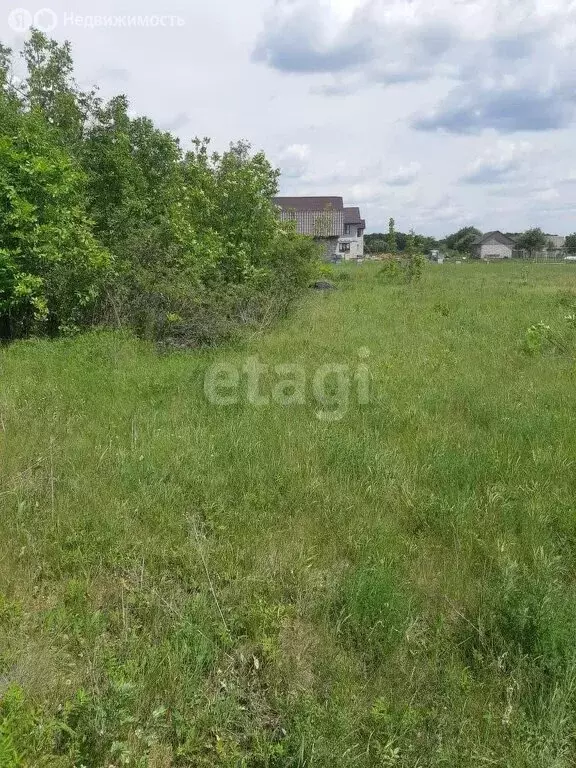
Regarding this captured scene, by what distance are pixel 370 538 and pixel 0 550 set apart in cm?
217

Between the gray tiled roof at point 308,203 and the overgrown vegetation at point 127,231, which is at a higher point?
the gray tiled roof at point 308,203

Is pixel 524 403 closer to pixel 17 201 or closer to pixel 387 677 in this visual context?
pixel 387 677

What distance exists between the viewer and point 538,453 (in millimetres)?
4285

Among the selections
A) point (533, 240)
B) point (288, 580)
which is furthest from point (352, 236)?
point (288, 580)

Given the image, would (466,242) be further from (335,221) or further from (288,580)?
(288,580)

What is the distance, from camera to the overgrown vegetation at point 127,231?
824 cm

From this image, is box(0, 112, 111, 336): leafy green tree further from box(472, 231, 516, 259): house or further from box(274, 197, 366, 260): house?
box(472, 231, 516, 259): house

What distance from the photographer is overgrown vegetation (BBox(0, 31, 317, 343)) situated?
8.24m

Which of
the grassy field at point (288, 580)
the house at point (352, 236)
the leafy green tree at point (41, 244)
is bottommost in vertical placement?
the grassy field at point (288, 580)

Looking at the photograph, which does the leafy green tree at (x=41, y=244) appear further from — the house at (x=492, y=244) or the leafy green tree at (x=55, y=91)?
the house at (x=492, y=244)

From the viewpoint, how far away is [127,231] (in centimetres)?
1161

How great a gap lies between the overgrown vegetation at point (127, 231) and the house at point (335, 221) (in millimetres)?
24407

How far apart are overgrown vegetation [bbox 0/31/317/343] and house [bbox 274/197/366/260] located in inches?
961

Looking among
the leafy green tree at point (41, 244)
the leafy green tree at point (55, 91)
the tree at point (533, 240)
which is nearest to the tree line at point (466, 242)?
the tree at point (533, 240)
